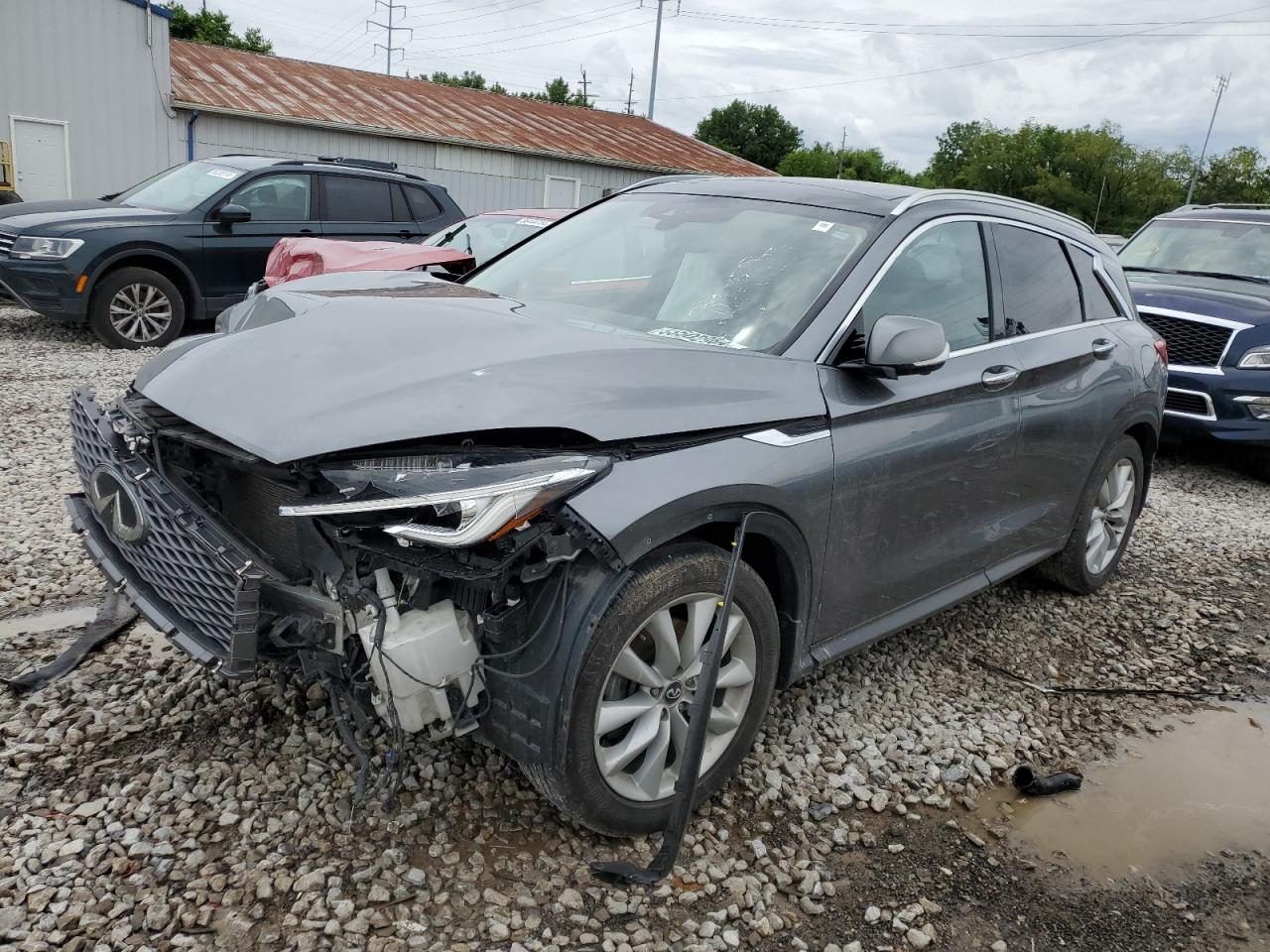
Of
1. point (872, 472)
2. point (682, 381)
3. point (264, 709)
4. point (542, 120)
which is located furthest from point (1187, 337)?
point (542, 120)

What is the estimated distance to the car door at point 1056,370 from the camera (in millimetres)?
3938

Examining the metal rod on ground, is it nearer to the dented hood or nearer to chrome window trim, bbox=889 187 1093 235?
the dented hood

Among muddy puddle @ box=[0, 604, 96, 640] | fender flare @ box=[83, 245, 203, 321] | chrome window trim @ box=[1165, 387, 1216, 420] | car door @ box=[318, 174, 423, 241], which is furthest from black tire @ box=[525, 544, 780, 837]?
car door @ box=[318, 174, 423, 241]

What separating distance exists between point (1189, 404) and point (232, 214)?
8.55m

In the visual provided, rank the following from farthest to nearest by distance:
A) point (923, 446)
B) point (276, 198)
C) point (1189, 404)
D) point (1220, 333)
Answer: point (276, 198)
point (1189, 404)
point (1220, 333)
point (923, 446)

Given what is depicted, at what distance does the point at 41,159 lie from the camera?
1675cm

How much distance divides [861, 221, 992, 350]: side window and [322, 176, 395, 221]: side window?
26.2 ft

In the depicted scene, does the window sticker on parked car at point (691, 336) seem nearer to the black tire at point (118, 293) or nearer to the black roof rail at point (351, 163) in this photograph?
the black tire at point (118, 293)

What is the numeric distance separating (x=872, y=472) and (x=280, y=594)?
180cm

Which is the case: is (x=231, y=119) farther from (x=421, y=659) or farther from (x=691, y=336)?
(x=421, y=659)

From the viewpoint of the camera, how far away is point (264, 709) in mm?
3193

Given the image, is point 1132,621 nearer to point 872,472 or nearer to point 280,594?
point 872,472

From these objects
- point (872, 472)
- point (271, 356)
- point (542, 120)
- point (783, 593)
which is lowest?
point (783, 593)

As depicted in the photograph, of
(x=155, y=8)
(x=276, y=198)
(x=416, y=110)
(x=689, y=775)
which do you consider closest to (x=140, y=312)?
(x=276, y=198)
